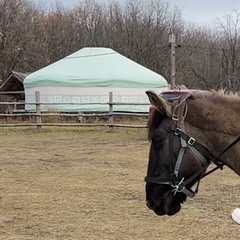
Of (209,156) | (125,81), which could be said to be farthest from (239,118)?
(125,81)

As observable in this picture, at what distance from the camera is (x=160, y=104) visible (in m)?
2.27

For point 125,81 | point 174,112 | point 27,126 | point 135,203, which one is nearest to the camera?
point 174,112

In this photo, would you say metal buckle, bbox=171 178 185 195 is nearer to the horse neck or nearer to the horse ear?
the horse neck

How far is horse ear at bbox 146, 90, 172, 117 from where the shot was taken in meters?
2.24

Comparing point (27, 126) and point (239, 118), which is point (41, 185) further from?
point (27, 126)

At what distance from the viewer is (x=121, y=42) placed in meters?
33.3

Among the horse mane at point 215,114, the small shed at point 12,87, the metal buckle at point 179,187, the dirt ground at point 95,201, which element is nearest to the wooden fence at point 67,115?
the small shed at point 12,87

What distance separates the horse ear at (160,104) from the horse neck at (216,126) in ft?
0.36

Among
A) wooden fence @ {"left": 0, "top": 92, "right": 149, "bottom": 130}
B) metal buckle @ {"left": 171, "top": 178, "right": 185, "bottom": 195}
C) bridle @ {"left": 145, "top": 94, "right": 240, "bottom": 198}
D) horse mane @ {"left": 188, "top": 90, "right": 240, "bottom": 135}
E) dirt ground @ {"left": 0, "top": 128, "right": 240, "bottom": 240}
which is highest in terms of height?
horse mane @ {"left": 188, "top": 90, "right": 240, "bottom": 135}

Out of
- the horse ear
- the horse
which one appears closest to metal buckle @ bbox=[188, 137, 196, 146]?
the horse

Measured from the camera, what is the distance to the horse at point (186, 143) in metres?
2.28

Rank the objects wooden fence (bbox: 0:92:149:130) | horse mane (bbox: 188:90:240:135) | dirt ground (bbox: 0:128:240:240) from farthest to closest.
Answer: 1. wooden fence (bbox: 0:92:149:130)
2. dirt ground (bbox: 0:128:240:240)
3. horse mane (bbox: 188:90:240:135)

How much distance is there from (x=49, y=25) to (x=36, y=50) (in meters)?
2.14

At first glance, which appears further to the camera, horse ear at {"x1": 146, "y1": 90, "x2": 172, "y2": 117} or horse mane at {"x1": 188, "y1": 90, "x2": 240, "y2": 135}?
horse mane at {"x1": 188, "y1": 90, "x2": 240, "y2": 135}
